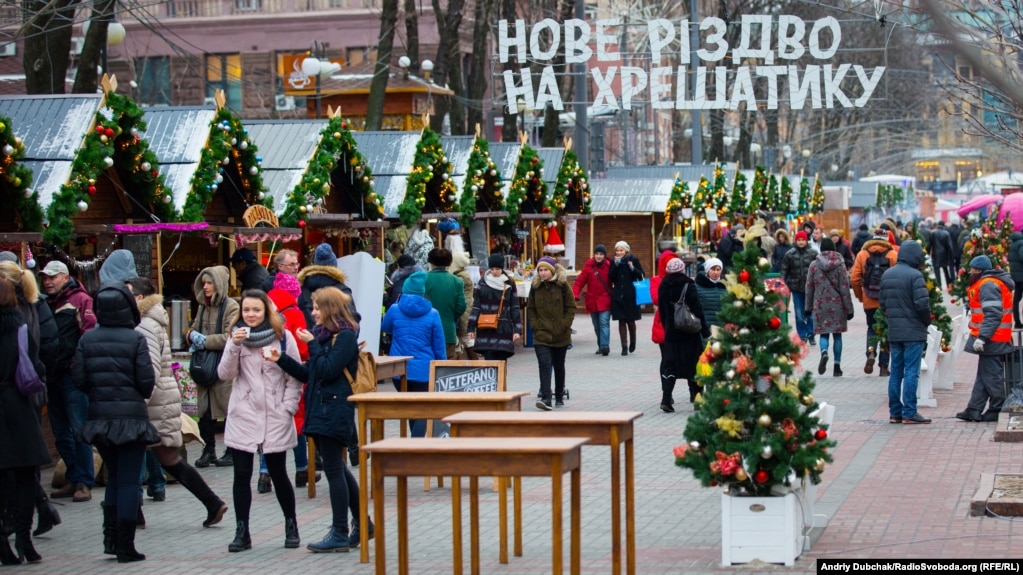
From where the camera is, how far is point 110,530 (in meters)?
9.26

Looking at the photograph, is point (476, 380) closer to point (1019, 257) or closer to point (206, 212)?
point (206, 212)

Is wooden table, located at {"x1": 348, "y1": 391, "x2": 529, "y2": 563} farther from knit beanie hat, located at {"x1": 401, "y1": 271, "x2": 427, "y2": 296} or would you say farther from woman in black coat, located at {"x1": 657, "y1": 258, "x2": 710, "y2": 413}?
woman in black coat, located at {"x1": 657, "y1": 258, "x2": 710, "y2": 413}

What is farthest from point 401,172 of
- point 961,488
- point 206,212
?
point 961,488

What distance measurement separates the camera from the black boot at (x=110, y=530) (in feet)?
30.2

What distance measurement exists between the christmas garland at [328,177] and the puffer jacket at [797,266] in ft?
19.7

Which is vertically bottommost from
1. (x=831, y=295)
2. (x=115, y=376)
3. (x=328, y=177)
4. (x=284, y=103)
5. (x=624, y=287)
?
(x=624, y=287)

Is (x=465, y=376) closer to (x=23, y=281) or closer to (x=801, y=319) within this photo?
(x=23, y=281)

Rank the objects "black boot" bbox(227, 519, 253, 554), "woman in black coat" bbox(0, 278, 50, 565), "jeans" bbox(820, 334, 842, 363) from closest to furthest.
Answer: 1. "woman in black coat" bbox(0, 278, 50, 565)
2. "black boot" bbox(227, 519, 253, 554)
3. "jeans" bbox(820, 334, 842, 363)

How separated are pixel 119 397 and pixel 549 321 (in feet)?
24.4

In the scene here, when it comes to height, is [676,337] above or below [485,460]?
below

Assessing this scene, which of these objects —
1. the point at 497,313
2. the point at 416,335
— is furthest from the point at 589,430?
the point at 497,313

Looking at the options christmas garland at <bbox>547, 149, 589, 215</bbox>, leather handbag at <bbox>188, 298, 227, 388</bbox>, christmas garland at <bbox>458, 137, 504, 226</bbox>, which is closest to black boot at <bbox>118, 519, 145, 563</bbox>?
leather handbag at <bbox>188, 298, 227, 388</bbox>

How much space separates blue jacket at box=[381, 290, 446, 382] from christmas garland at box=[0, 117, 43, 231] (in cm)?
321

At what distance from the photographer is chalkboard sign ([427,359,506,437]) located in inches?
463
